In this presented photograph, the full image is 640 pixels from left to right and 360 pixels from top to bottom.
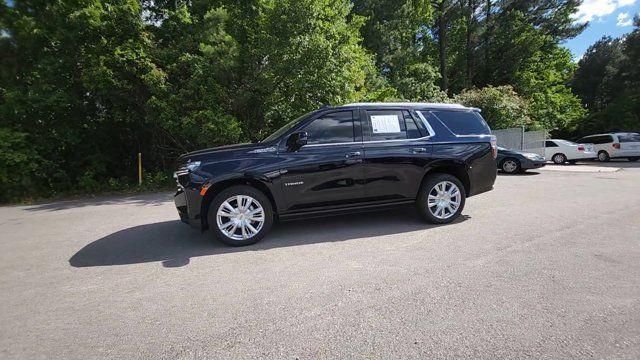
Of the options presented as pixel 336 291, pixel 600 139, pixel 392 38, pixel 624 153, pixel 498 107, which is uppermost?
pixel 392 38

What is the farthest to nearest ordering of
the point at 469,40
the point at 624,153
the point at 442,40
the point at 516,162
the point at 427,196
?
1. the point at 469,40
2. the point at 442,40
3. the point at 624,153
4. the point at 516,162
5. the point at 427,196

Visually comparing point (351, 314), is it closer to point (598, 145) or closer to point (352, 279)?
point (352, 279)

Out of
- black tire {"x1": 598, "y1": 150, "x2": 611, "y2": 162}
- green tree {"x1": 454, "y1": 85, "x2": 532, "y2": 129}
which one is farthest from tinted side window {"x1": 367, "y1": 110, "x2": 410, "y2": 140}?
black tire {"x1": 598, "y1": 150, "x2": 611, "y2": 162}

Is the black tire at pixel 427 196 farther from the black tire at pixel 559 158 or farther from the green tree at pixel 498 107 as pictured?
the black tire at pixel 559 158

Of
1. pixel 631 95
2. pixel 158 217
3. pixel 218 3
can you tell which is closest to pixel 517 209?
pixel 158 217

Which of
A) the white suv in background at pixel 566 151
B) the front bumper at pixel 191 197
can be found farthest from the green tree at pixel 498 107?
the front bumper at pixel 191 197

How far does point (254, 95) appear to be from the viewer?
433 inches

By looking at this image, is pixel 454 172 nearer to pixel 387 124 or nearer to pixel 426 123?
pixel 426 123

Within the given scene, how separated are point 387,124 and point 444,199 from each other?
1.50 m

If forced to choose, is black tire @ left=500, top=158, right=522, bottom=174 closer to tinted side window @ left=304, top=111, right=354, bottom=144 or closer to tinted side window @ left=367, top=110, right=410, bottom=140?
tinted side window @ left=367, top=110, right=410, bottom=140

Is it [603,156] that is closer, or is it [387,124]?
[387,124]

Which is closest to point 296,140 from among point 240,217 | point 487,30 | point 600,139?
point 240,217

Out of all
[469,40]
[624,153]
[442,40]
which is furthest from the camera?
[469,40]

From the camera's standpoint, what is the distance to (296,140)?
4816mm
